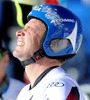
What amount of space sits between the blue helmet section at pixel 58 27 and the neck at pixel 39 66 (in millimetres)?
45

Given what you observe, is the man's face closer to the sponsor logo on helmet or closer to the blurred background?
the sponsor logo on helmet

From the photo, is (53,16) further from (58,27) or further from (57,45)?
(57,45)

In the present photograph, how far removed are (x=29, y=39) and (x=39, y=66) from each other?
200mm

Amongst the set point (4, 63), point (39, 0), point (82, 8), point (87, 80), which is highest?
point (39, 0)

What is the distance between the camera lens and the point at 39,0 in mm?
4406

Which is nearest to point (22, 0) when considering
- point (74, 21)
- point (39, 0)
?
point (39, 0)

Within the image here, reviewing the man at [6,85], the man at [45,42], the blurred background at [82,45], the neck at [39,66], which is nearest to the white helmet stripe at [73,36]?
the man at [45,42]

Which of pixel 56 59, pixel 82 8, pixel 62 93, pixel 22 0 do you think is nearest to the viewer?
pixel 62 93

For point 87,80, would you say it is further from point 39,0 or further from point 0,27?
point 39,0

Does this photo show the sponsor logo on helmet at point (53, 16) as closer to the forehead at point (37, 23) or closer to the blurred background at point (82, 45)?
the forehead at point (37, 23)

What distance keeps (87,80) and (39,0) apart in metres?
1.77

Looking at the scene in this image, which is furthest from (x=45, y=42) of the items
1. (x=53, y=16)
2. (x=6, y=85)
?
(x=6, y=85)

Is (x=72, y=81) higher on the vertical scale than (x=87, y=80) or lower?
higher

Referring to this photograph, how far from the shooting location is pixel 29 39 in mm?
3395
